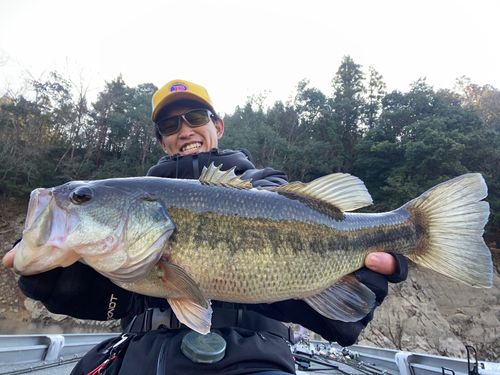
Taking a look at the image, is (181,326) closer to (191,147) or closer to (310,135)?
(191,147)

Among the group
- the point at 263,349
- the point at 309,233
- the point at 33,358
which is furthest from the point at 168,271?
the point at 33,358

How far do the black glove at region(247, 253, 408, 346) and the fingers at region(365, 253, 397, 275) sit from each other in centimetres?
4

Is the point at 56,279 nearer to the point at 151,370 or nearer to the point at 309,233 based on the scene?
the point at 151,370

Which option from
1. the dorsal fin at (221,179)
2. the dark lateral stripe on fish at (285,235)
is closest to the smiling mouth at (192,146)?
the dorsal fin at (221,179)

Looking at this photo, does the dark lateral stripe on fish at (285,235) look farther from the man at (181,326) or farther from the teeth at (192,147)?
the teeth at (192,147)

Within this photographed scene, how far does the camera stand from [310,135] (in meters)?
30.0

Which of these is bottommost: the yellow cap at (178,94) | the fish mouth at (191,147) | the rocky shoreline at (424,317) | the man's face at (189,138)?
the rocky shoreline at (424,317)

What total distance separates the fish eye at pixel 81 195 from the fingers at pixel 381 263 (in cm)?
174

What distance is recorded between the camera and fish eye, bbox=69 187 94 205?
145cm

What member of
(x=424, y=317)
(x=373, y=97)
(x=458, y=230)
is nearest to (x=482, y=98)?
(x=373, y=97)

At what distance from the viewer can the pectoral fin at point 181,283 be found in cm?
142

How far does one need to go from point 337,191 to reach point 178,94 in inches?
77.4

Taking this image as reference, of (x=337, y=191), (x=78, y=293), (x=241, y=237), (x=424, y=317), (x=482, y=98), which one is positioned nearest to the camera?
(x=241, y=237)

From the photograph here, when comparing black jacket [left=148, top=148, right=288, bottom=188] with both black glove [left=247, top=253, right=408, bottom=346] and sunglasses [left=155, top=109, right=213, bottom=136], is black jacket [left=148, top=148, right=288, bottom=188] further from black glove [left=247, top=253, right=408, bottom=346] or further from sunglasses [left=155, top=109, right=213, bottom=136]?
black glove [left=247, top=253, right=408, bottom=346]
